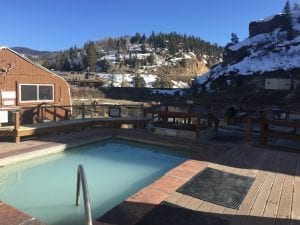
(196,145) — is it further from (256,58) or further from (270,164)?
(256,58)

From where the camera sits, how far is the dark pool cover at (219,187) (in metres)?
4.95

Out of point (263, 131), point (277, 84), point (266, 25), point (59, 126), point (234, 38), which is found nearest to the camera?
point (263, 131)

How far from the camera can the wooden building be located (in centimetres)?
1454

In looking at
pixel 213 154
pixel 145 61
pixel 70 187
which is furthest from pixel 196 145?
pixel 145 61

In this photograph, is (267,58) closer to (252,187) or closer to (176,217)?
(252,187)

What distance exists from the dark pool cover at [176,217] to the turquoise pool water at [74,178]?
3.61 ft

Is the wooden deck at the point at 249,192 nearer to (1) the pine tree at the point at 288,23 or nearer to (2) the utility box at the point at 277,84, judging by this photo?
(2) the utility box at the point at 277,84

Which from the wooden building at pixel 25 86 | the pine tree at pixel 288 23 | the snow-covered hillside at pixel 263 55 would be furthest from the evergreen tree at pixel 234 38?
the wooden building at pixel 25 86

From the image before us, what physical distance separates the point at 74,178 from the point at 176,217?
3.30 m

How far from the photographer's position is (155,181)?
5.68m

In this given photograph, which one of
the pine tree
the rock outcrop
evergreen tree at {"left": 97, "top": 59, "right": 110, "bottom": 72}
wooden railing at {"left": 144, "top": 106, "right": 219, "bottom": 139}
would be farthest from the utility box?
evergreen tree at {"left": 97, "top": 59, "right": 110, "bottom": 72}

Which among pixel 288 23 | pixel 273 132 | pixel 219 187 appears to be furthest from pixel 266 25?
pixel 219 187

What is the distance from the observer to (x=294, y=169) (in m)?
6.76

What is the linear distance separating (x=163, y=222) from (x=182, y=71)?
124 meters
